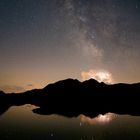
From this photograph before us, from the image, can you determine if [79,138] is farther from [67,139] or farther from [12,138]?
[12,138]

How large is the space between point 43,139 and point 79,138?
26.5ft

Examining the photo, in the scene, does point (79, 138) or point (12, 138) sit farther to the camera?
point (79, 138)

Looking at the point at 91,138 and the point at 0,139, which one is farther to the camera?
the point at 91,138

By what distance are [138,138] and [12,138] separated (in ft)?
85.7

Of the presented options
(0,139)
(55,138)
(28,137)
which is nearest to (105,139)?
(55,138)

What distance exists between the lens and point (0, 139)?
143 ft

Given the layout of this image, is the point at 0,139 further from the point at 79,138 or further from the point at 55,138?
the point at 79,138

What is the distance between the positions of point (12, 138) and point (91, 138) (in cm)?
1687

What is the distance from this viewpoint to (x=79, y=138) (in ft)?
163

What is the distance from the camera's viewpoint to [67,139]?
4816 cm

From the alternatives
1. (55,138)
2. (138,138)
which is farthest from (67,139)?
(138,138)

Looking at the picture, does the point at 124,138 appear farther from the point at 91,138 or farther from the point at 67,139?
the point at 67,139

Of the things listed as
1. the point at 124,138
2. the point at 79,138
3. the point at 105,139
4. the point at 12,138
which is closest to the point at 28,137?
the point at 12,138

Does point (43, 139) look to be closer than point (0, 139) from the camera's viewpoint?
No
